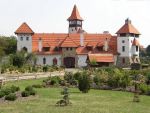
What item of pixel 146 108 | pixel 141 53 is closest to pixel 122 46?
pixel 141 53

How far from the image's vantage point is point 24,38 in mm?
81875

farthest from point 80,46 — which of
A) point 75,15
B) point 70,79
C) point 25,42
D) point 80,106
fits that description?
point 80,106

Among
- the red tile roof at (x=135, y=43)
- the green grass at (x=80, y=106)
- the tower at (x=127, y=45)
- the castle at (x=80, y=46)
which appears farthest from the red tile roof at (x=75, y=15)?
the green grass at (x=80, y=106)

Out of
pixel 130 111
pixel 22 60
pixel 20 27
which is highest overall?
pixel 20 27

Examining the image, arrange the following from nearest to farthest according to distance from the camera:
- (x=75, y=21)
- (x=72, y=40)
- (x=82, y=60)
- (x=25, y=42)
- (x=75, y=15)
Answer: (x=82, y=60) < (x=72, y=40) < (x=25, y=42) < (x=75, y=21) < (x=75, y=15)

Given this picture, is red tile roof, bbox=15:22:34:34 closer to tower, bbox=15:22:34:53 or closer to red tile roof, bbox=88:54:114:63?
tower, bbox=15:22:34:53

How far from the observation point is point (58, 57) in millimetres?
80188

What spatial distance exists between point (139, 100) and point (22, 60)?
124 feet

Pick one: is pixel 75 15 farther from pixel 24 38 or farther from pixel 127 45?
pixel 127 45

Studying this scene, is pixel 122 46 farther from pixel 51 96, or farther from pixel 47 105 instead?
pixel 47 105

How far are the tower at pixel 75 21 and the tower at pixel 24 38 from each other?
540 inches

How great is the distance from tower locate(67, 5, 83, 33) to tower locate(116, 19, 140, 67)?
1488 centimetres

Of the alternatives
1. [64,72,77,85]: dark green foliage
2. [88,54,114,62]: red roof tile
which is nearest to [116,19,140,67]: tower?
[88,54,114,62]: red roof tile

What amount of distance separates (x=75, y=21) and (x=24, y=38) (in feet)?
51.5
